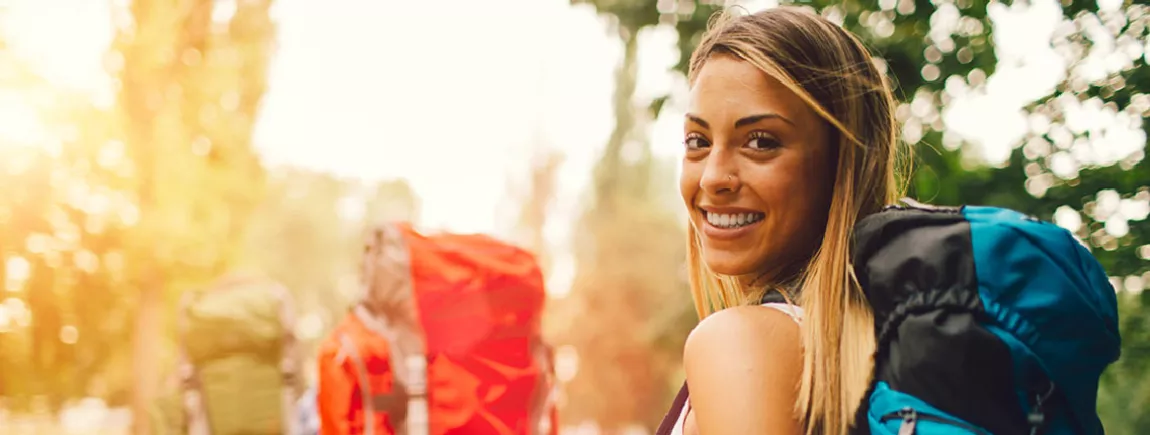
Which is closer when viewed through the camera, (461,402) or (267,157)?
(461,402)

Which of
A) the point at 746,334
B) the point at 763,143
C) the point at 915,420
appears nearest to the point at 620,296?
the point at 763,143

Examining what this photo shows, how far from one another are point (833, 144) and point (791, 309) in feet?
0.94

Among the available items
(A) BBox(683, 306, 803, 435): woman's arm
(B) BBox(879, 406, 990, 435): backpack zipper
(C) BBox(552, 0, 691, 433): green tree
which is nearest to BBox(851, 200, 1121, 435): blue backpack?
(B) BBox(879, 406, 990, 435): backpack zipper

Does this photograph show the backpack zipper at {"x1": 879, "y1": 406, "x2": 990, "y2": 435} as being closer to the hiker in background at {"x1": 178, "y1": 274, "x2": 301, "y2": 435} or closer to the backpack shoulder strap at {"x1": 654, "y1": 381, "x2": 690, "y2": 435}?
the backpack shoulder strap at {"x1": 654, "y1": 381, "x2": 690, "y2": 435}

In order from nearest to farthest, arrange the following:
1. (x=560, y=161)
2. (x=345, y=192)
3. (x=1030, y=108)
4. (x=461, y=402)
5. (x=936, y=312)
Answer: (x=936, y=312) → (x=1030, y=108) → (x=461, y=402) → (x=560, y=161) → (x=345, y=192)

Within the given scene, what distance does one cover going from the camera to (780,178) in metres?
1.25

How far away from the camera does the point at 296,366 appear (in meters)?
5.07

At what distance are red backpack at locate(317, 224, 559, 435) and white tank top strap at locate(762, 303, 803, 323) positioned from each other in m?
1.89

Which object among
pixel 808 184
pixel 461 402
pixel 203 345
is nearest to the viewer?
pixel 808 184

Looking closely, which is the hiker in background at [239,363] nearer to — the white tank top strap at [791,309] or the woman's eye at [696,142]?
the woman's eye at [696,142]

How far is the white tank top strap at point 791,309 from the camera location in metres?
1.14

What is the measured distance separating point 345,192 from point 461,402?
21.5 metres

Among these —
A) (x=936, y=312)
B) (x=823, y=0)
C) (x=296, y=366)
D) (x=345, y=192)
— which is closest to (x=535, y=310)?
(x=823, y=0)

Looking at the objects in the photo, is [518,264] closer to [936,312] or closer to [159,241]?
[936,312]
